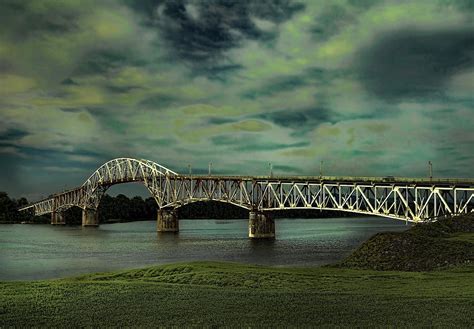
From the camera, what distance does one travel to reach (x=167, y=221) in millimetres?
187000

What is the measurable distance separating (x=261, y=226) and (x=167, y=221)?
51131 millimetres

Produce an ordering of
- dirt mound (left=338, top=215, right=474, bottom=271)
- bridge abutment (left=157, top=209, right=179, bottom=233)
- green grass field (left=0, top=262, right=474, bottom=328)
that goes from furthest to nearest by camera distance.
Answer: bridge abutment (left=157, top=209, right=179, bottom=233)
dirt mound (left=338, top=215, right=474, bottom=271)
green grass field (left=0, top=262, right=474, bottom=328)

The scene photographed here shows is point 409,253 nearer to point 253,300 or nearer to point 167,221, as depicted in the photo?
point 253,300

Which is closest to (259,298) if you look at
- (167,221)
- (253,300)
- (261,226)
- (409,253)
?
(253,300)

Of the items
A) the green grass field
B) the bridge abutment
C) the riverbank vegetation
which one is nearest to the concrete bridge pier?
the bridge abutment

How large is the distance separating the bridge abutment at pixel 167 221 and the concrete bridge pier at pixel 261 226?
142ft

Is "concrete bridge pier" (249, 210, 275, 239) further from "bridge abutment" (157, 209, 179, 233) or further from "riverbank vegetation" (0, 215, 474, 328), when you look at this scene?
"riverbank vegetation" (0, 215, 474, 328)

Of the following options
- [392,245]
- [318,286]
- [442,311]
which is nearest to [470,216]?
[392,245]

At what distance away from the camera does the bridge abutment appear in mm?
183750

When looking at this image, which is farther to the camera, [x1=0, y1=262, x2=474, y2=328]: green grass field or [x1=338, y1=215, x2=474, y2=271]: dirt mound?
[x1=338, y1=215, x2=474, y2=271]: dirt mound

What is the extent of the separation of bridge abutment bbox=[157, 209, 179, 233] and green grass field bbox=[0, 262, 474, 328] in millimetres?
144115

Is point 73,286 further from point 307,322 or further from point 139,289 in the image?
point 307,322

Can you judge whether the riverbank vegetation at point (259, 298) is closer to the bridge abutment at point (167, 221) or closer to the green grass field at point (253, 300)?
the green grass field at point (253, 300)

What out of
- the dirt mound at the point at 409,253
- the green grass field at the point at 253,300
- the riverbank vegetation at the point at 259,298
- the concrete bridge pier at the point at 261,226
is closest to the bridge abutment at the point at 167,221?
the concrete bridge pier at the point at 261,226
